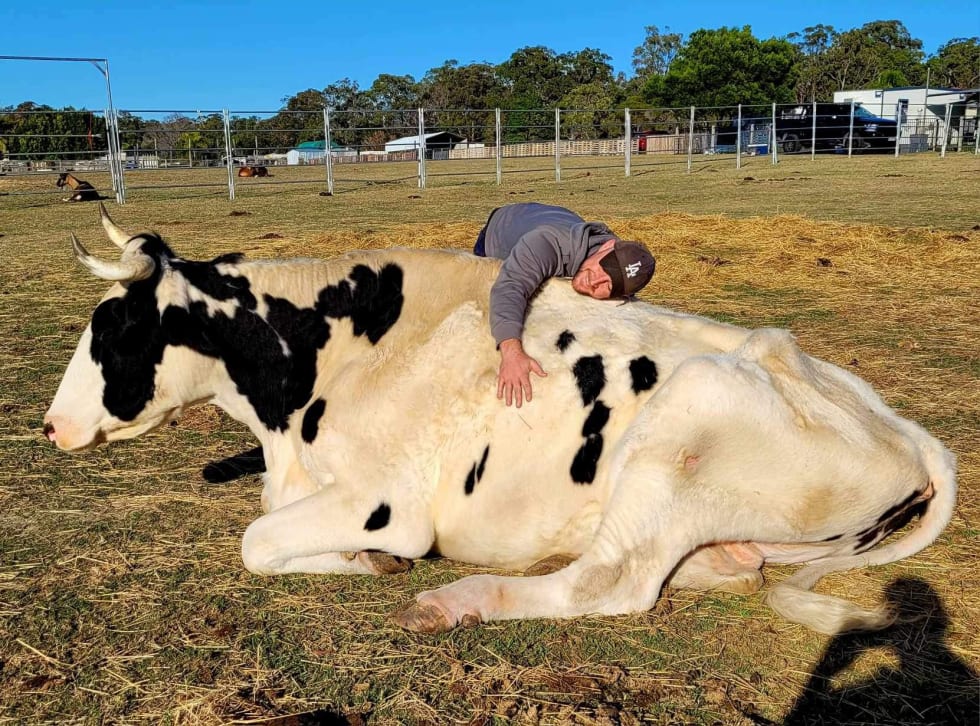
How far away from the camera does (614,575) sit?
3455 millimetres

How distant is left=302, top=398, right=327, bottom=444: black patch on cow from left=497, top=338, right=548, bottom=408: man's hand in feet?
2.63

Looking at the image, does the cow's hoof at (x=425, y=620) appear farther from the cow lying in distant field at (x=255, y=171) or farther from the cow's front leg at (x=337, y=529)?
the cow lying in distant field at (x=255, y=171)

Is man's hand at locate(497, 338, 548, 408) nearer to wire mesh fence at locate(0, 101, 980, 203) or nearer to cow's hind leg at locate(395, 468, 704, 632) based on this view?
cow's hind leg at locate(395, 468, 704, 632)

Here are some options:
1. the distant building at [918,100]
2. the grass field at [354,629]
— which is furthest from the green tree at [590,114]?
the grass field at [354,629]

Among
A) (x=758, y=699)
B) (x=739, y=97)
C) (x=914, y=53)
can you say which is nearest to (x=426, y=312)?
(x=758, y=699)

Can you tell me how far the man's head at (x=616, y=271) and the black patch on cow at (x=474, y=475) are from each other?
37.2 inches

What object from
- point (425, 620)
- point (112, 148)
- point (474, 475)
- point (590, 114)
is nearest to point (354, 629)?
point (425, 620)

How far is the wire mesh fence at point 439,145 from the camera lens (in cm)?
2712

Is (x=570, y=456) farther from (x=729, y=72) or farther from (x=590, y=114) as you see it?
(x=590, y=114)

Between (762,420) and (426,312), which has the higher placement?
(426,312)

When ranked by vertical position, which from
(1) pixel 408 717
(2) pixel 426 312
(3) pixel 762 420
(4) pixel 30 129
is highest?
(4) pixel 30 129

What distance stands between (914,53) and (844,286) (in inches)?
4690

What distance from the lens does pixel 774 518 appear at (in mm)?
3594

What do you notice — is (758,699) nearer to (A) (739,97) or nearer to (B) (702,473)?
(B) (702,473)
